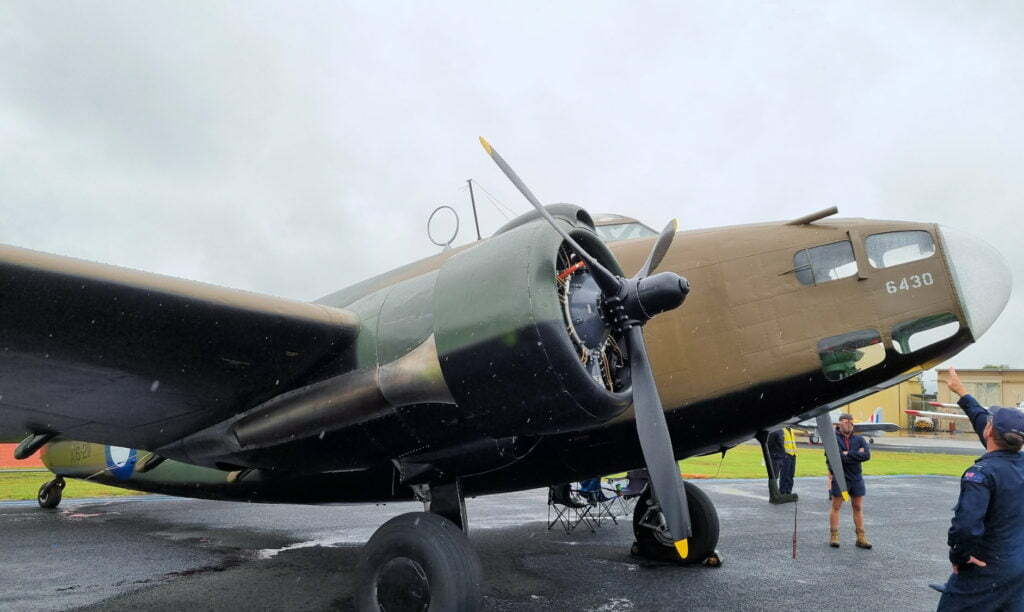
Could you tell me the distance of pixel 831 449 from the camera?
7.84 m

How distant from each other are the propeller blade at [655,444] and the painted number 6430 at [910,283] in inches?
85.6

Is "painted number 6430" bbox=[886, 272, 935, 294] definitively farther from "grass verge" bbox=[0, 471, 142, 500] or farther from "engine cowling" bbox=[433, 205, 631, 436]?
"grass verge" bbox=[0, 471, 142, 500]

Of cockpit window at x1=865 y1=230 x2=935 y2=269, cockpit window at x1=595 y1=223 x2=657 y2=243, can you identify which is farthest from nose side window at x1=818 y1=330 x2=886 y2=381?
cockpit window at x1=595 y1=223 x2=657 y2=243

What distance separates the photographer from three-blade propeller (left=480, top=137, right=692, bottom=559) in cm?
442

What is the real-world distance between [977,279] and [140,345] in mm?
6341

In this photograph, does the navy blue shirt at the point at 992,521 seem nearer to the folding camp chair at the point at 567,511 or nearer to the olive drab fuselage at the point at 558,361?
the olive drab fuselage at the point at 558,361

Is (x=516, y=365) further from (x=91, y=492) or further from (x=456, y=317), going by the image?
(x=91, y=492)

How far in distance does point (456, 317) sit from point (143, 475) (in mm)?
6957

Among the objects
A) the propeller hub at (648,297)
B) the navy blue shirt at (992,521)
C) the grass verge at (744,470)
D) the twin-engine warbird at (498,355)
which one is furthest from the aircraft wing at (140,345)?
the grass verge at (744,470)

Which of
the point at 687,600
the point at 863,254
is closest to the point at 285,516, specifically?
the point at 687,600

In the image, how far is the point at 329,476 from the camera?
254 inches

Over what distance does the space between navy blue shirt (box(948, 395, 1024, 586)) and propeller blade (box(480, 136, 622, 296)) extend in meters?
2.40

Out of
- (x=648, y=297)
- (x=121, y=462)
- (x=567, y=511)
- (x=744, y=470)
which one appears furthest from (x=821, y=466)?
(x=648, y=297)

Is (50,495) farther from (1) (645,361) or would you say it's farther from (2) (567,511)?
(1) (645,361)
